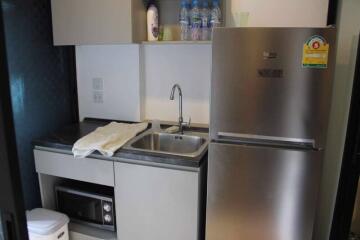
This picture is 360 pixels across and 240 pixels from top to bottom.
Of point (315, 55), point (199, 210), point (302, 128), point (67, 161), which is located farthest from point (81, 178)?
point (315, 55)

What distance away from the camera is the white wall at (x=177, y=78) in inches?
81.8

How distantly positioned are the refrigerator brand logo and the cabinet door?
0.62 m

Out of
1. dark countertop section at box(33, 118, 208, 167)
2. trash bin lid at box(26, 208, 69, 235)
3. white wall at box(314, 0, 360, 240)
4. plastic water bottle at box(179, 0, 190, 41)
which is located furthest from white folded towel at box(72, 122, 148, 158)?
white wall at box(314, 0, 360, 240)

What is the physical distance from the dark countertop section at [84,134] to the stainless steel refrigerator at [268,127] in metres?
0.20

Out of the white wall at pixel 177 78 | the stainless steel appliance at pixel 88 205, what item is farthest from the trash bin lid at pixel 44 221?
the white wall at pixel 177 78

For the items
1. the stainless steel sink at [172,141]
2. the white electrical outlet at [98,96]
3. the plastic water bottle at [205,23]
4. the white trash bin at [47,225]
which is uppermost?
the plastic water bottle at [205,23]

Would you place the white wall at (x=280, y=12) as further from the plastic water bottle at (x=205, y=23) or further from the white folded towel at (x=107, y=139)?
the white folded towel at (x=107, y=139)

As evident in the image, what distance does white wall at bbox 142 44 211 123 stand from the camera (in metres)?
2.08

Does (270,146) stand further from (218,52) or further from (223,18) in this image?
(223,18)

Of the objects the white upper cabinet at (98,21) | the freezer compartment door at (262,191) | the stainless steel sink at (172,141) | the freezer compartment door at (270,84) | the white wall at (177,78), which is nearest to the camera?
the freezer compartment door at (270,84)

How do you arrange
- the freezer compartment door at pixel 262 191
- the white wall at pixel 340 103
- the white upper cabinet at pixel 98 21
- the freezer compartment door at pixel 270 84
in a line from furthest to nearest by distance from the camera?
the white upper cabinet at pixel 98 21 < the white wall at pixel 340 103 < the freezer compartment door at pixel 262 191 < the freezer compartment door at pixel 270 84

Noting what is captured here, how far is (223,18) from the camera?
194 centimetres

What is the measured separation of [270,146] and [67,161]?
1.27 m

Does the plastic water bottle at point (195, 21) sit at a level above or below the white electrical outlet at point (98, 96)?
above
